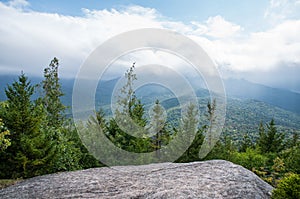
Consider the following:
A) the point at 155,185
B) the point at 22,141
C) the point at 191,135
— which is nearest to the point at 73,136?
the point at 22,141

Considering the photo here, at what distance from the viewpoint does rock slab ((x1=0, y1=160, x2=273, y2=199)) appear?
830 cm

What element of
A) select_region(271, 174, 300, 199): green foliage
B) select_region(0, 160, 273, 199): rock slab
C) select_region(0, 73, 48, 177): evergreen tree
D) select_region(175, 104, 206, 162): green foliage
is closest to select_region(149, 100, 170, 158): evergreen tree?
select_region(175, 104, 206, 162): green foliage

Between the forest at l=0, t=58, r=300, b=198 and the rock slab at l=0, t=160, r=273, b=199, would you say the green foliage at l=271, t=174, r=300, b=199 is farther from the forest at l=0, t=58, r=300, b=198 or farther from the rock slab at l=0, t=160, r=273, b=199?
the rock slab at l=0, t=160, r=273, b=199

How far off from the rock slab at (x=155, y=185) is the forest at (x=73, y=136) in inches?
50.0

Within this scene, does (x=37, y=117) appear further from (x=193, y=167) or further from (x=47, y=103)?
(x=47, y=103)

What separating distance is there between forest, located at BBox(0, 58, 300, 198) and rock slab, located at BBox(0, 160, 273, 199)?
1271 millimetres

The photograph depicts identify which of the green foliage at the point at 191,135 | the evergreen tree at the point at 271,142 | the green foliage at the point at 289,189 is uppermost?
the green foliage at the point at 289,189

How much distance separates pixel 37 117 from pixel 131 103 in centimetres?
816

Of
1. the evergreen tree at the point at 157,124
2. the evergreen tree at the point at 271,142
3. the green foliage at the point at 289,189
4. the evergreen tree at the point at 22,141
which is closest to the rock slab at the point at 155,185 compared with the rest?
the green foliage at the point at 289,189

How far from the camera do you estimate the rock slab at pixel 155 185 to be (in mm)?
8295

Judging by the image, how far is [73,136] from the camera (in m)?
20.6

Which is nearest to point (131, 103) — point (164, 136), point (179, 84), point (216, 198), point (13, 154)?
point (164, 136)

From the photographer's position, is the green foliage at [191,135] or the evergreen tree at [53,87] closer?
the green foliage at [191,135]

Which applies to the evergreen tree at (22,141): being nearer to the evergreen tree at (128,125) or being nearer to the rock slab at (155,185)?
the rock slab at (155,185)
